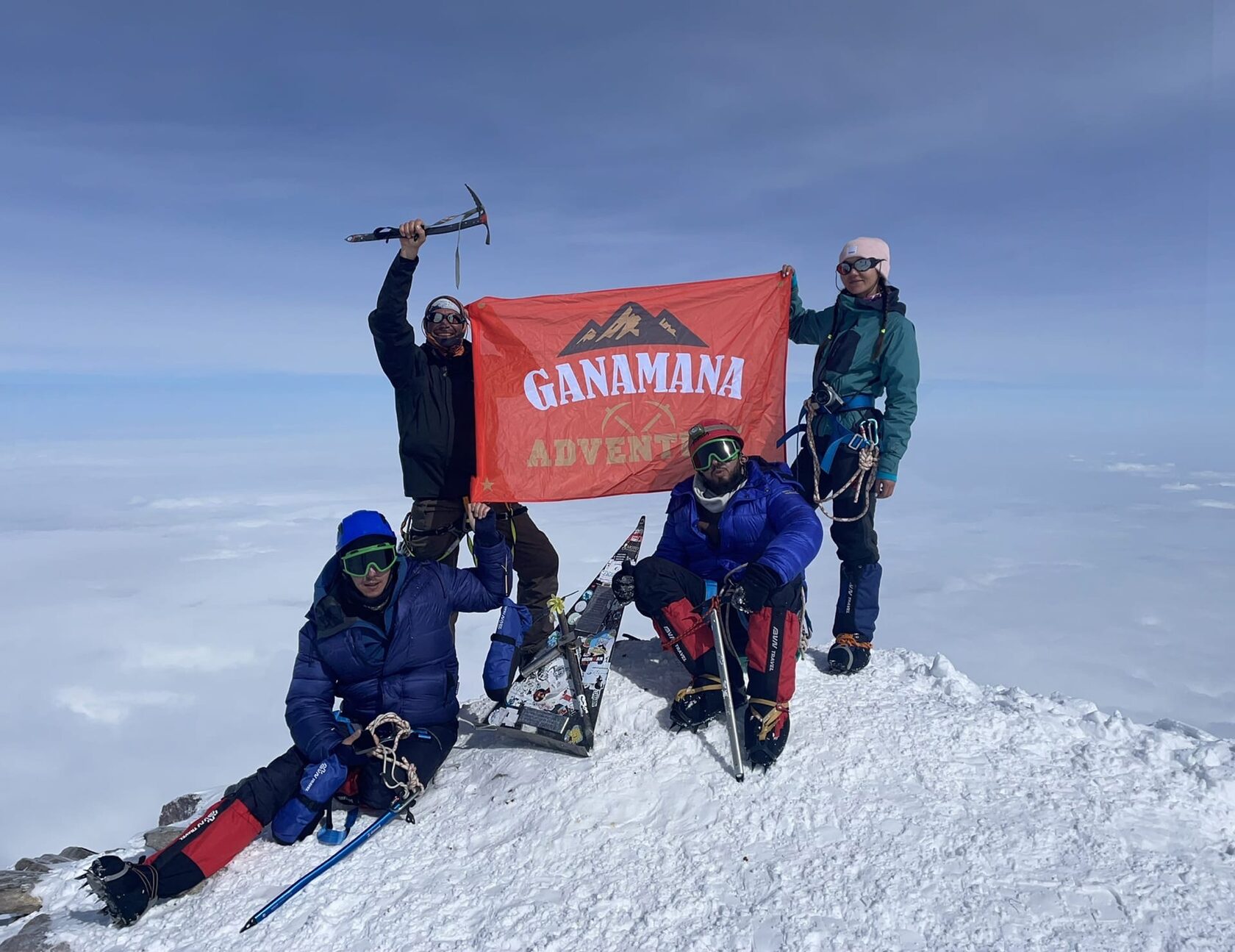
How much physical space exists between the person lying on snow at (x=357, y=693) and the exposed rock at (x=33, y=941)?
75cm

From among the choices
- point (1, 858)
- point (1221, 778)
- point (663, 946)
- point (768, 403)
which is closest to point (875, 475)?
point (768, 403)

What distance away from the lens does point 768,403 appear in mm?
7273

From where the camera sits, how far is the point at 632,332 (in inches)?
289

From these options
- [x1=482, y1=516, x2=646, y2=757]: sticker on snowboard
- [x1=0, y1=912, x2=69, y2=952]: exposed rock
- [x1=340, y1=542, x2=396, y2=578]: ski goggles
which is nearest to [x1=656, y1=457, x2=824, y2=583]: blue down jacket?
[x1=482, y1=516, x2=646, y2=757]: sticker on snowboard

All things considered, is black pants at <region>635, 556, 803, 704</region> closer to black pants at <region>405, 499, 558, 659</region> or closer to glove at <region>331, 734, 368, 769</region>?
black pants at <region>405, 499, 558, 659</region>

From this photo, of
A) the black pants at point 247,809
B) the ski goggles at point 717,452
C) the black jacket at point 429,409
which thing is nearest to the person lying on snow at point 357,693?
the black pants at point 247,809

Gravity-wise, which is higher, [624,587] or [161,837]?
[624,587]

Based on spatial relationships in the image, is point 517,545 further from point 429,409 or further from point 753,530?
point 753,530

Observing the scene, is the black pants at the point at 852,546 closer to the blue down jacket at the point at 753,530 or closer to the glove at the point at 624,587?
the blue down jacket at the point at 753,530

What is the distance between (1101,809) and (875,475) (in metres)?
3.00

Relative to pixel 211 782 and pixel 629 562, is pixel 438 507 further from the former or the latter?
pixel 211 782

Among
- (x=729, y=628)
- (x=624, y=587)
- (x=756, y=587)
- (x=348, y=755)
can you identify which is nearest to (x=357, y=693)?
(x=348, y=755)

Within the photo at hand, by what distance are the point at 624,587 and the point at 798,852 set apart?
2.63 meters

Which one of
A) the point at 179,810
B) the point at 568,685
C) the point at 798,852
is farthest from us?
the point at 179,810
